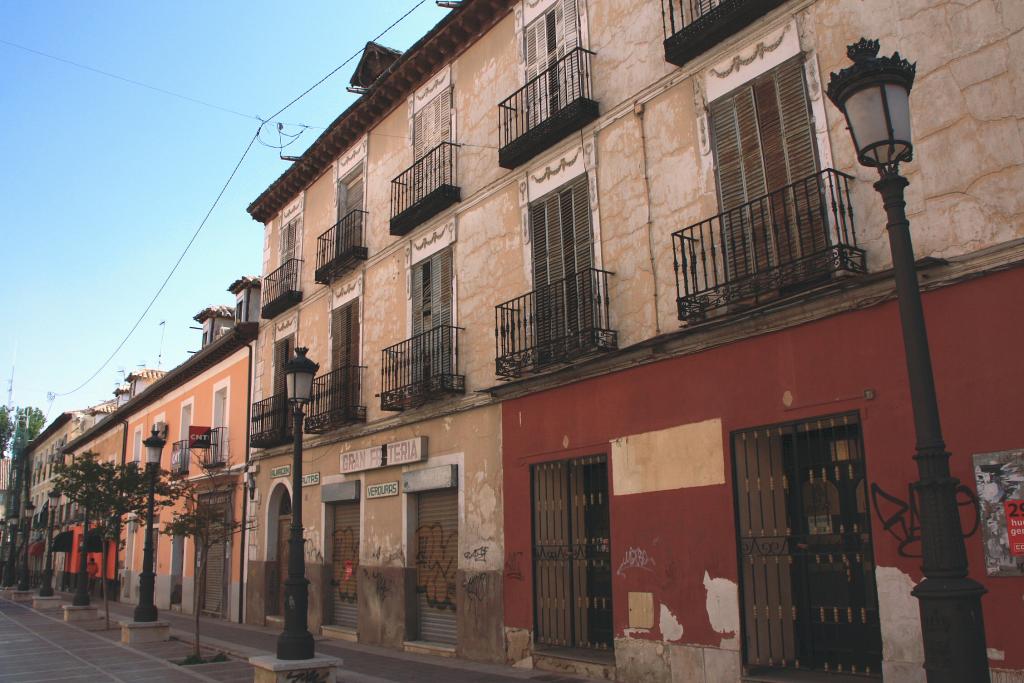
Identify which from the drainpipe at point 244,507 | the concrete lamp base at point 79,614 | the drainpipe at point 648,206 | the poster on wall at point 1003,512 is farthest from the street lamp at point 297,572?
the concrete lamp base at point 79,614

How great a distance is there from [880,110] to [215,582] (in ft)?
77.4

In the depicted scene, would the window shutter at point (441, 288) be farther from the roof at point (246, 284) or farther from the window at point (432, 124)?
the roof at point (246, 284)

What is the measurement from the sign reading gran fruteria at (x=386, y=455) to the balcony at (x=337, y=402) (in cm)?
71

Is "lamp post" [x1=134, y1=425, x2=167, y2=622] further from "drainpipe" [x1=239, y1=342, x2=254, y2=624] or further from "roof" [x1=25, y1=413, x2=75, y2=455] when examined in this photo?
"roof" [x1=25, y1=413, x2=75, y2=455]

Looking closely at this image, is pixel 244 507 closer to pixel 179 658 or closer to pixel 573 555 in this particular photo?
pixel 179 658

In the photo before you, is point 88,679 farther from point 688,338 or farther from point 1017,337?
point 1017,337

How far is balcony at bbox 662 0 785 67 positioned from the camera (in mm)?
9547

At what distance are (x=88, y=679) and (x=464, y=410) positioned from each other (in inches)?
270

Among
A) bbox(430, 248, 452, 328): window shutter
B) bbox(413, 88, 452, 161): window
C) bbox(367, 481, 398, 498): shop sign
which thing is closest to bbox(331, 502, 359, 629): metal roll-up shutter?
bbox(367, 481, 398, 498): shop sign

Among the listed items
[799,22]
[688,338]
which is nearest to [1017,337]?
[688,338]

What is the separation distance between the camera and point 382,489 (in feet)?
52.1

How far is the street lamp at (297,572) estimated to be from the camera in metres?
10.7

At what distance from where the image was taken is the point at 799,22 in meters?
9.17

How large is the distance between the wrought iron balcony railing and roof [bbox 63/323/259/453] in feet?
7.47
